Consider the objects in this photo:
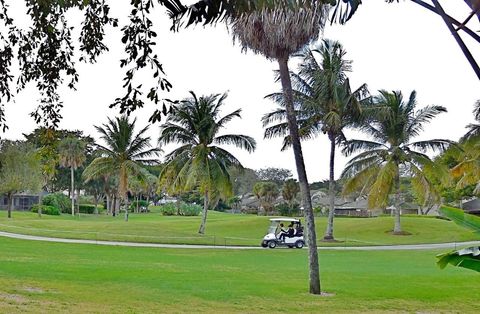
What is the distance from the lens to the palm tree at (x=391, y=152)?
134ft

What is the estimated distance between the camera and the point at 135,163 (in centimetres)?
4700

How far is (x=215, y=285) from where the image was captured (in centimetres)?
1530

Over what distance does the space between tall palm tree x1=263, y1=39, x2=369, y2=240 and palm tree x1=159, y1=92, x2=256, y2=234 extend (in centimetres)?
288

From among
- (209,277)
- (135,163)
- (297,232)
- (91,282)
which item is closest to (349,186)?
(297,232)

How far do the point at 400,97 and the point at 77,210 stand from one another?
4597 centimetres

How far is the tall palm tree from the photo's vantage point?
37312 millimetres

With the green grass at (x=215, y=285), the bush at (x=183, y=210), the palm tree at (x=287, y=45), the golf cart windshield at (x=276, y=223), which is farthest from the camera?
the bush at (x=183, y=210)

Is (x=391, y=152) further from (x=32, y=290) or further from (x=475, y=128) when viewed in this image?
(x=32, y=290)

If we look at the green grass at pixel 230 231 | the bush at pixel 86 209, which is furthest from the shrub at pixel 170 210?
the green grass at pixel 230 231

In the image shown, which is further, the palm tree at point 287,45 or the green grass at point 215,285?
the palm tree at point 287,45

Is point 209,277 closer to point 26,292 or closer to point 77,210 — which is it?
point 26,292

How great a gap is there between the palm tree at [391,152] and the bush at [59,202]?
4132 centimetres

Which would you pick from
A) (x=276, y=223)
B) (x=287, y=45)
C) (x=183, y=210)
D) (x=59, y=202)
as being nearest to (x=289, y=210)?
(x=183, y=210)

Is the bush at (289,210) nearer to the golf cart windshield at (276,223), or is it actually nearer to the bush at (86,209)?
the bush at (86,209)
